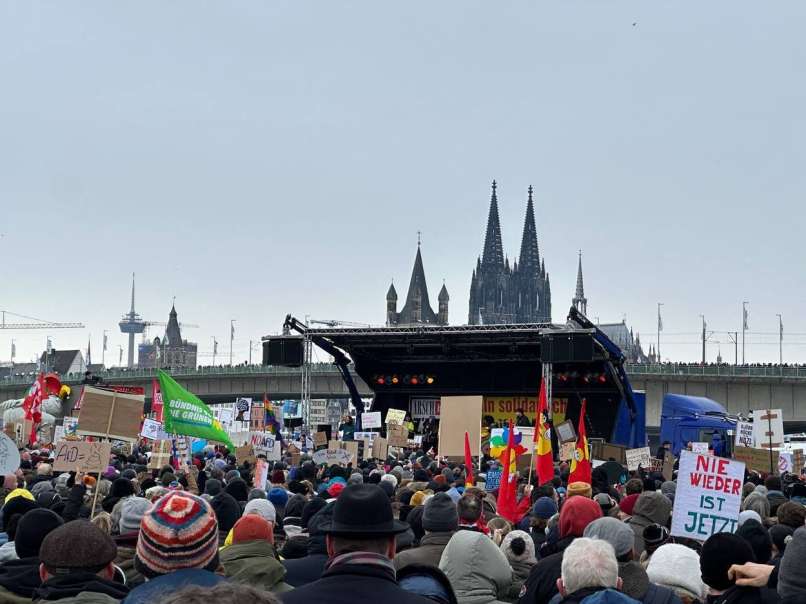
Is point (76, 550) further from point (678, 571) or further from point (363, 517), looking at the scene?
point (678, 571)

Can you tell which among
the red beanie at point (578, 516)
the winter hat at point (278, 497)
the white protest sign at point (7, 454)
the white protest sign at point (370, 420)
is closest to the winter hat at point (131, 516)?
the red beanie at point (578, 516)

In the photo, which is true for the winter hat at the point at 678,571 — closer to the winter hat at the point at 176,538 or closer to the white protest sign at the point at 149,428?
the winter hat at the point at 176,538

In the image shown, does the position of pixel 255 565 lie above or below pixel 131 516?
below

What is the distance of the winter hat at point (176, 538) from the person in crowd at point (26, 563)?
5.63 ft

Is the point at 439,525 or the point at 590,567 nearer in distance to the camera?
the point at 590,567

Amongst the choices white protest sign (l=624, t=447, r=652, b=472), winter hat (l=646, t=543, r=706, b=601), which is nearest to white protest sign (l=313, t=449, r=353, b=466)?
white protest sign (l=624, t=447, r=652, b=472)

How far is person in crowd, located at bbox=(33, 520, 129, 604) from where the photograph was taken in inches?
196

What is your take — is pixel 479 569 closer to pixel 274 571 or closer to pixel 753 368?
pixel 274 571

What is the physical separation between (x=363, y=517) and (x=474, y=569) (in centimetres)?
238

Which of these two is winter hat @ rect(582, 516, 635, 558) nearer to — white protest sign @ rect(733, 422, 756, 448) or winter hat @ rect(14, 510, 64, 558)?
winter hat @ rect(14, 510, 64, 558)

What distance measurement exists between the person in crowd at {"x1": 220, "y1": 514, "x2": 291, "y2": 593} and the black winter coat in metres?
2.18

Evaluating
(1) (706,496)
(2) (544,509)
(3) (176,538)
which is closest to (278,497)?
(2) (544,509)

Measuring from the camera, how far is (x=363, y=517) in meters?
4.29

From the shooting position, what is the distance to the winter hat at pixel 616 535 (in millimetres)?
6152
